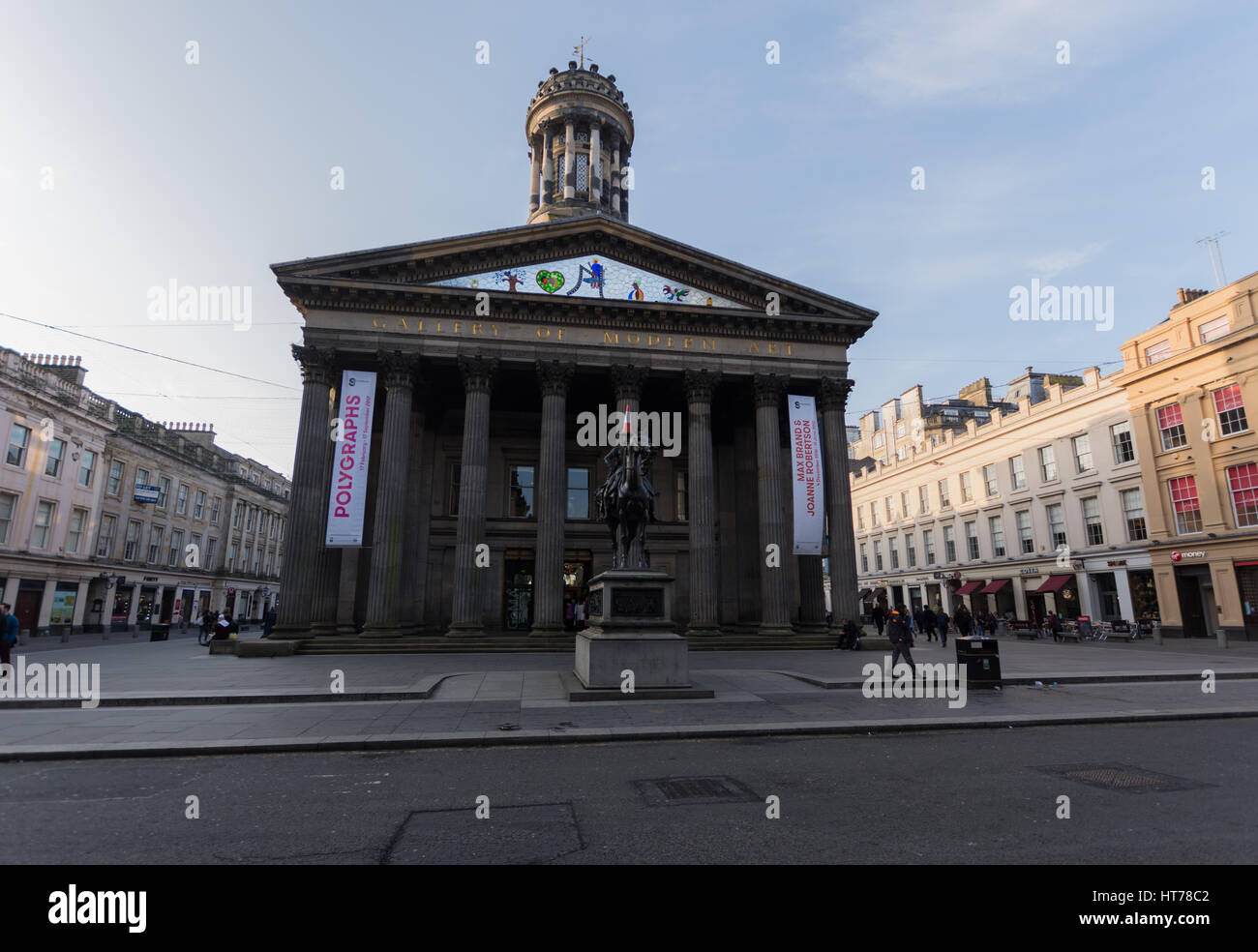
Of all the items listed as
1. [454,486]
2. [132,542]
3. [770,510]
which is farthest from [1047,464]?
[132,542]

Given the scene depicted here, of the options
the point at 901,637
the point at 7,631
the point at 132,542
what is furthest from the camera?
the point at 132,542

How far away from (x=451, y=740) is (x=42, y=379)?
41.7m

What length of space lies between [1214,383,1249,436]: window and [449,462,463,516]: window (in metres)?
35.5

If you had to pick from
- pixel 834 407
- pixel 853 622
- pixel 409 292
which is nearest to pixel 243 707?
pixel 409 292

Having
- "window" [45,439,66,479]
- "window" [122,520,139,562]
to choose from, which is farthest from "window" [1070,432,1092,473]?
"window" [122,520,139,562]

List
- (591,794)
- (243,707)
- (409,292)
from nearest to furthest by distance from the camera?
1. (591,794)
2. (243,707)
3. (409,292)

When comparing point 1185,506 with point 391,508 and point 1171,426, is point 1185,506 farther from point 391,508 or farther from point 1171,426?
point 391,508

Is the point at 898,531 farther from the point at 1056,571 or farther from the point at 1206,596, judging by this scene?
the point at 1206,596

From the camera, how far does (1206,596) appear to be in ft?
100

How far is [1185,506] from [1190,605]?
190 inches

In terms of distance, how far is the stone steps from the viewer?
2150 centimetres

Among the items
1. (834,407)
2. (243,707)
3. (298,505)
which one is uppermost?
(834,407)

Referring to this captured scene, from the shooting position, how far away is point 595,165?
40281 millimetres
